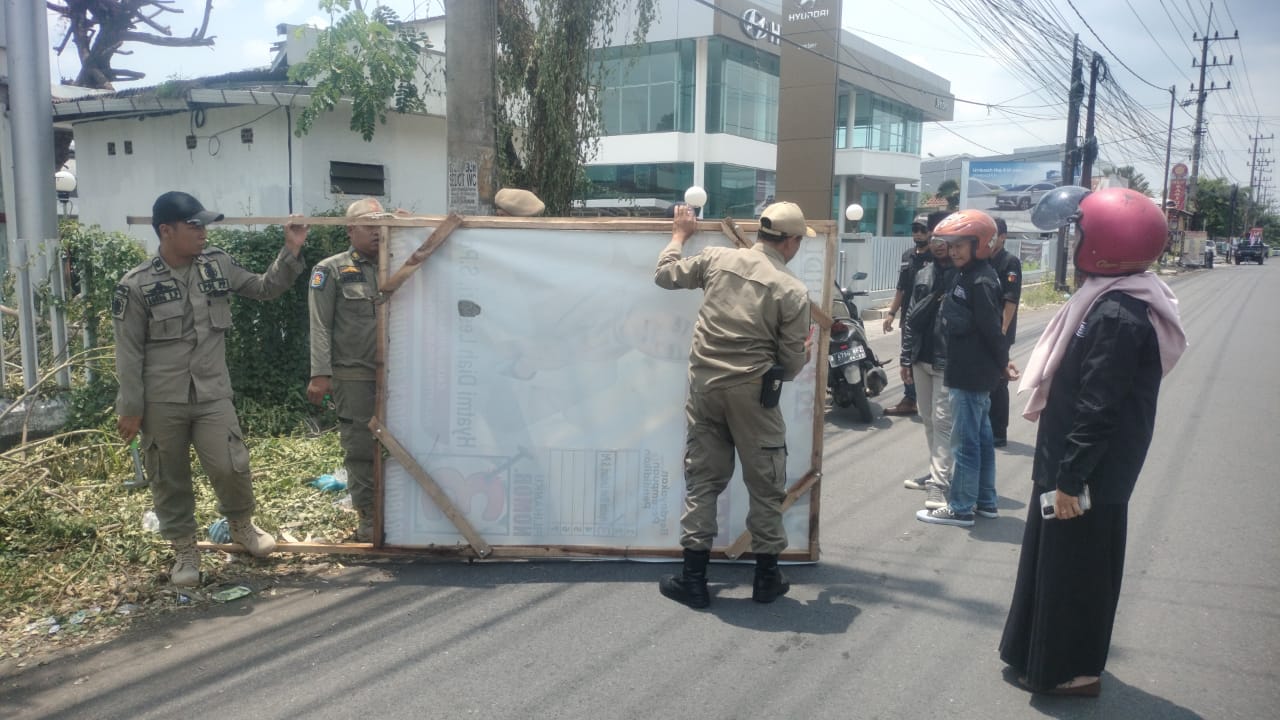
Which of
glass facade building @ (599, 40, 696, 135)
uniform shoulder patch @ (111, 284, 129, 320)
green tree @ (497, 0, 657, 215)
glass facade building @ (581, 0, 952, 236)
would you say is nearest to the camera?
uniform shoulder patch @ (111, 284, 129, 320)

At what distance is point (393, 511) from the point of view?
470 centimetres

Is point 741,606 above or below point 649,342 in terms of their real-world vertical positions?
below

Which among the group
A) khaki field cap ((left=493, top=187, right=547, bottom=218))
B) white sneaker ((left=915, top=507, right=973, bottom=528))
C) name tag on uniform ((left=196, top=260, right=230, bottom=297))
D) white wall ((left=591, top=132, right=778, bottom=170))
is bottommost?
white sneaker ((left=915, top=507, right=973, bottom=528))

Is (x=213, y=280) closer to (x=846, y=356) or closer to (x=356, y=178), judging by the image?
(x=846, y=356)

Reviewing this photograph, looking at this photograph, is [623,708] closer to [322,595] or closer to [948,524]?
[322,595]

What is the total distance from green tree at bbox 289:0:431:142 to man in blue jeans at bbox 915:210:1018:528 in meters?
6.90

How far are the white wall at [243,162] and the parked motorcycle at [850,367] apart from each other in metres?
6.31

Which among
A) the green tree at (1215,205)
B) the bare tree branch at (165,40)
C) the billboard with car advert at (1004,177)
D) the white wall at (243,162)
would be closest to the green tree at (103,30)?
the bare tree branch at (165,40)

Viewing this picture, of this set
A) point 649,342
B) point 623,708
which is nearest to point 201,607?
point 623,708

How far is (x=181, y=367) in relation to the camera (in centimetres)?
425

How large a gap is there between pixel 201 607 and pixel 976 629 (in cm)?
356

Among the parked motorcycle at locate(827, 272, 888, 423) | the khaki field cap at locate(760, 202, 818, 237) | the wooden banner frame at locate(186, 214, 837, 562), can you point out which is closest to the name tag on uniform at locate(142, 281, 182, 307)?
the wooden banner frame at locate(186, 214, 837, 562)

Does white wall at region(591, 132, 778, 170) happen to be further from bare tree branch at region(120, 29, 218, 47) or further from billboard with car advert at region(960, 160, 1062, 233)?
billboard with car advert at region(960, 160, 1062, 233)

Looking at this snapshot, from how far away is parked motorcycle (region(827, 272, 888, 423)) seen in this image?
26.8ft
